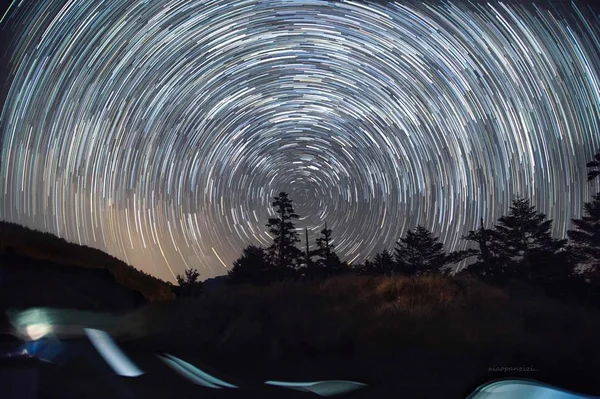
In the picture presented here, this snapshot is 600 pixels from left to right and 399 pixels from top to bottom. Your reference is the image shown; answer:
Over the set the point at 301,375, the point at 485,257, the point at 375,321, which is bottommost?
the point at 301,375

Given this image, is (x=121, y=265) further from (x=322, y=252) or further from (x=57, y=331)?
(x=322, y=252)

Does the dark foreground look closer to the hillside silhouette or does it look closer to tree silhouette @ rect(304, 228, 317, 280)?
the hillside silhouette

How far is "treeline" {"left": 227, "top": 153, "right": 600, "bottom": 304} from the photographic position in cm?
823

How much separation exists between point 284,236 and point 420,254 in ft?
8.89

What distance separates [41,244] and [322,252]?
5136 millimetres

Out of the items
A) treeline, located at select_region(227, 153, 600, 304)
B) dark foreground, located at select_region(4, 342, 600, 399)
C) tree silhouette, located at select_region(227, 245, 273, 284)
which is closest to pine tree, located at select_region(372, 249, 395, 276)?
treeline, located at select_region(227, 153, 600, 304)

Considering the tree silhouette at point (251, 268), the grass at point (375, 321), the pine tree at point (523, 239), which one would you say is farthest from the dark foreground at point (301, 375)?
the pine tree at point (523, 239)

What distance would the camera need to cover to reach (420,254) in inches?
345

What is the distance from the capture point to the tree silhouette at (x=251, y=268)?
8094 mm

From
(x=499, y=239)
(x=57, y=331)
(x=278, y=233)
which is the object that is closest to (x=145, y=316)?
(x=57, y=331)

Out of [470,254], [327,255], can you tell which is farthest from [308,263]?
[470,254]

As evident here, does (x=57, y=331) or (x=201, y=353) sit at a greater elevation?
(x=57, y=331)

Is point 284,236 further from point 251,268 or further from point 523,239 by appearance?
point 523,239

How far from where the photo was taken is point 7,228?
677 centimetres
